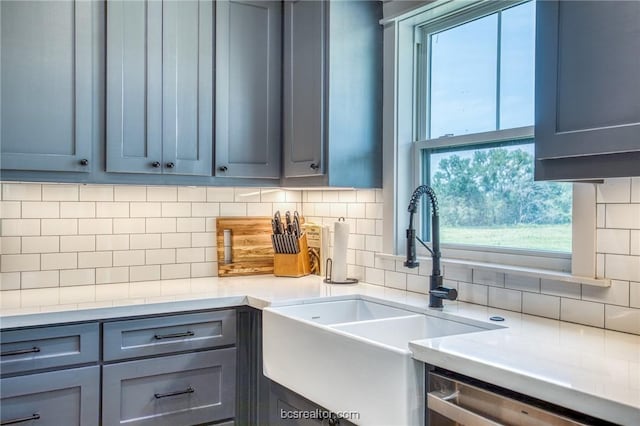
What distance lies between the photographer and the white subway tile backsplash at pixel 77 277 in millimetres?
2561

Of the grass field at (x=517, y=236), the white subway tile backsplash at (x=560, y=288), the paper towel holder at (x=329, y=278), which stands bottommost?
the paper towel holder at (x=329, y=278)

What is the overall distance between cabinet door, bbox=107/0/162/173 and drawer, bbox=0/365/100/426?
2.89 ft

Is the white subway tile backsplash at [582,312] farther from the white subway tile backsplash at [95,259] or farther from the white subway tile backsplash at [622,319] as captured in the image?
the white subway tile backsplash at [95,259]

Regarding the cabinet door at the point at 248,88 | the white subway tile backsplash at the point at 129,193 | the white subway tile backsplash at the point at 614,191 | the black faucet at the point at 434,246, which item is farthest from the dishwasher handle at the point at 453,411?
the white subway tile backsplash at the point at 129,193

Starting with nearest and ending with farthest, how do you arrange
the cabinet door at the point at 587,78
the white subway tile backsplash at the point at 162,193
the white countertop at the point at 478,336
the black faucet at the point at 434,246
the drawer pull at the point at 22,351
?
the white countertop at the point at 478,336 → the cabinet door at the point at 587,78 → the drawer pull at the point at 22,351 → the black faucet at the point at 434,246 → the white subway tile backsplash at the point at 162,193

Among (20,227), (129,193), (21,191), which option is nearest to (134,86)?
(129,193)

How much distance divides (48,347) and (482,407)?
151 centimetres

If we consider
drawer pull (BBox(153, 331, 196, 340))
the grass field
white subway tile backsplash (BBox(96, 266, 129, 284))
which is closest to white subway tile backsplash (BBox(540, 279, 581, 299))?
the grass field

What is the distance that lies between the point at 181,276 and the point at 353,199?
0.98m

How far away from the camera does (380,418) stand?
151cm

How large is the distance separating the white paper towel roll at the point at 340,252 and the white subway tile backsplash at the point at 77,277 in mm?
1154

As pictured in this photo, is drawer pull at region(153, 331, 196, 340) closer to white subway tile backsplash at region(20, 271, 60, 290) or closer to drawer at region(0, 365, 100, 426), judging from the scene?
drawer at region(0, 365, 100, 426)

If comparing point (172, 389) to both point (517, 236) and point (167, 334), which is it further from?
point (517, 236)

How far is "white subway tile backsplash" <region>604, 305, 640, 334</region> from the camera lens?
64.6 inches
